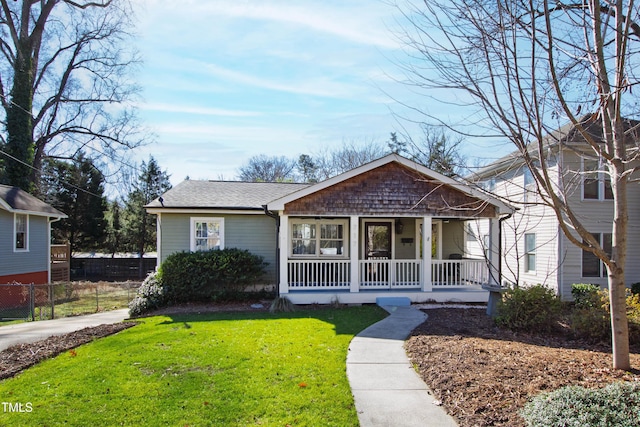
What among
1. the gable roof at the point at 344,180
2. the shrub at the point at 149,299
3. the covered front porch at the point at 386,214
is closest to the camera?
the shrub at the point at 149,299

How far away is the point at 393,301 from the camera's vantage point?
1204 cm

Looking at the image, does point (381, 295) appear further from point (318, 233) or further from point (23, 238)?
point (23, 238)

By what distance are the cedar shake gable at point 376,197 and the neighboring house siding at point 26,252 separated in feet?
42.2

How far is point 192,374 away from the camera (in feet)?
18.2

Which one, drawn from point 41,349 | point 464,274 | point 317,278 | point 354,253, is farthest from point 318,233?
point 41,349

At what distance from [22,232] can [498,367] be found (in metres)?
20.0

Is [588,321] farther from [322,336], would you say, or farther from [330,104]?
[330,104]

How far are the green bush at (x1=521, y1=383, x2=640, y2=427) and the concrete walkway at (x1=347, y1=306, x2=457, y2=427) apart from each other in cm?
84

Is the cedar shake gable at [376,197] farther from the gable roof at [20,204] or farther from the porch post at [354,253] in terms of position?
the gable roof at [20,204]

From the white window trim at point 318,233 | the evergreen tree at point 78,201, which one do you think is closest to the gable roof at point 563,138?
the white window trim at point 318,233

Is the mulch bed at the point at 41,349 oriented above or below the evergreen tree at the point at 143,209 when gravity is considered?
below

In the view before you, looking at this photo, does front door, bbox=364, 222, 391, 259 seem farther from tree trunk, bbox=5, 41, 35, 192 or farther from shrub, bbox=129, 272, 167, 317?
tree trunk, bbox=5, 41, 35, 192

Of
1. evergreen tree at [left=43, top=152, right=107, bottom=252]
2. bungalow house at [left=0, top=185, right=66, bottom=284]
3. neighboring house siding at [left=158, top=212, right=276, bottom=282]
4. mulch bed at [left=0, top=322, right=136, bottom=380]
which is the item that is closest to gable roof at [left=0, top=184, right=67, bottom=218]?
bungalow house at [left=0, top=185, right=66, bottom=284]

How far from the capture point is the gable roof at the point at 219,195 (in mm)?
13594
